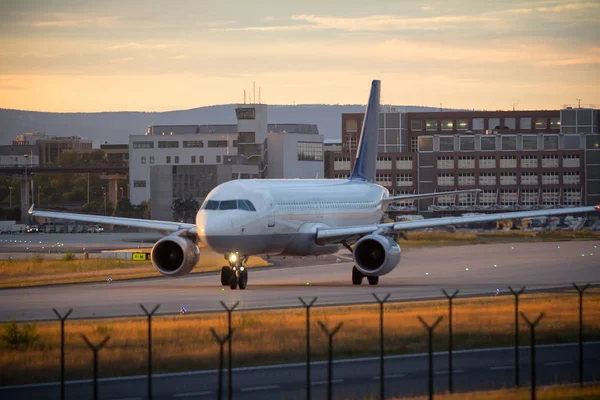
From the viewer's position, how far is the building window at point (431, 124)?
618 ft

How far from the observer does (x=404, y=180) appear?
541 ft

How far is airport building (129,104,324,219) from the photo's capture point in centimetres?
14350

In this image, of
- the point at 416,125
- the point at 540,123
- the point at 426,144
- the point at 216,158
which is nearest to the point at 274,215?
the point at 426,144

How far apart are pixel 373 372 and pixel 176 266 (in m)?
23.5

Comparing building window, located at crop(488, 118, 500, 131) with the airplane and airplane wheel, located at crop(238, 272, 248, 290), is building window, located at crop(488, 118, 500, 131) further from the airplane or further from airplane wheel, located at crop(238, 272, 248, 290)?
airplane wheel, located at crop(238, 272, 248, 290)

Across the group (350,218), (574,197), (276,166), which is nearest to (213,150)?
(276,166)

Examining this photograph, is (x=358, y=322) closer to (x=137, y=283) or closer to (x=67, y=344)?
(x=67, y=344)

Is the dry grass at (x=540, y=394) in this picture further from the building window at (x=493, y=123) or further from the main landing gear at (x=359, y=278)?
the building window at (x=493, y=123)

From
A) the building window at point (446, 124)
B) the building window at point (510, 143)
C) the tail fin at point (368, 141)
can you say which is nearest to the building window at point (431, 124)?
the building window at point (446, 124)

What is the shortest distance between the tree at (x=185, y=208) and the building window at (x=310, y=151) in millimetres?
40896

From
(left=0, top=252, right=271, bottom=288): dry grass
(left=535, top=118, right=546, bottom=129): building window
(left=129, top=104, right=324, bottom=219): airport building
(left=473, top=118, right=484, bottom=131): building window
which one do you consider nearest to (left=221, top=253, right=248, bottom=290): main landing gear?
(left=0, top=252, right=271, bottom=288): dry grass

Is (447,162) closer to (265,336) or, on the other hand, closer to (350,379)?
(265,336)

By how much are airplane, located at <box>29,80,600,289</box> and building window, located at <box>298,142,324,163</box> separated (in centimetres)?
12109

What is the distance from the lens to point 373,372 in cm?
2648
